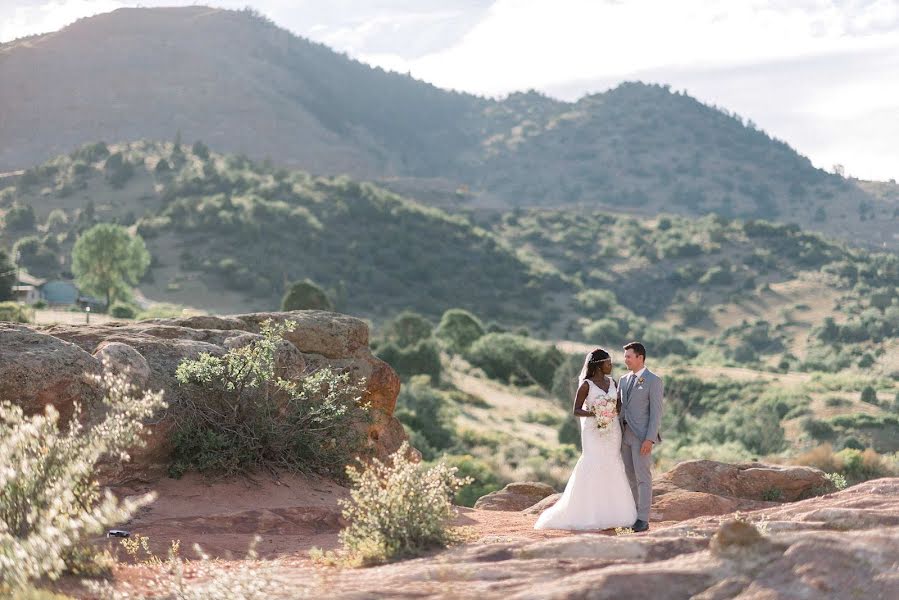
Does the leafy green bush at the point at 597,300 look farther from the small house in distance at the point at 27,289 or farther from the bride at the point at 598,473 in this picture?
the bride at the point at 598,473

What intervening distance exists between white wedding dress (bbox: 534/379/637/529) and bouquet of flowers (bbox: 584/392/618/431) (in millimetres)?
33

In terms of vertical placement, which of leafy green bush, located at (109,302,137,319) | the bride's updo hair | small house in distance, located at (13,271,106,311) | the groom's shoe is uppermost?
small house in distance, located at (13,271,106,311)

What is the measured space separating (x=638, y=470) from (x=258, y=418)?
4.61 meters

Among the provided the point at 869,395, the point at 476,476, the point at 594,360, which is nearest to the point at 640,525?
the point at 594,360

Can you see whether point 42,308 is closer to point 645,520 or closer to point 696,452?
point 696,452

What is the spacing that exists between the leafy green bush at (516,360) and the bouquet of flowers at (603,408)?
38.0 metres

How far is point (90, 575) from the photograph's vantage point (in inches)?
249

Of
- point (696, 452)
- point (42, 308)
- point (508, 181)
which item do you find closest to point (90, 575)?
point (696, 452)

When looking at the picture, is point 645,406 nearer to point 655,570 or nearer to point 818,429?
point 655,570

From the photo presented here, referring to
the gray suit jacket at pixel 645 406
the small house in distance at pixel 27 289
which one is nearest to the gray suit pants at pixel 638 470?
the gray suit jacket at pixel 645 406

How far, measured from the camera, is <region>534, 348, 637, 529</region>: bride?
9273 mm

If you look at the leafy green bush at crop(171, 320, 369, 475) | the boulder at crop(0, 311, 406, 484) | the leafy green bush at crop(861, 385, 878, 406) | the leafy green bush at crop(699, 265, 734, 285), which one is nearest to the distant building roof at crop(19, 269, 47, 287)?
the leafy green bush at crop(861, 385, 878, 406)

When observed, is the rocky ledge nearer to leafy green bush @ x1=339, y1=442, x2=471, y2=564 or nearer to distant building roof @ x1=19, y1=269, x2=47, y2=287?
leafy green bush @ x1=339, y1=442, x2=471, y2=564

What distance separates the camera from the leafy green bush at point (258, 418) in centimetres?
1088
